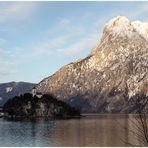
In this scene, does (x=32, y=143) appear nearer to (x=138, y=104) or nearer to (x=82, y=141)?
(x=82, y=141)

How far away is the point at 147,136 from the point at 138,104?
102 centimetres

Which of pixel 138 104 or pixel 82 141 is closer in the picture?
pixel 138 104

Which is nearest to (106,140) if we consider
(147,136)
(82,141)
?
(82,141)

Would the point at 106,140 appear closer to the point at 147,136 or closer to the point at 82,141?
the point at 82,141

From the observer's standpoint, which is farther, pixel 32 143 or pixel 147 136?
pixel 32 143

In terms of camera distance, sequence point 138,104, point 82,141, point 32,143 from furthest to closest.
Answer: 1. point 82,141
2. point 32,143
3. point 138,104

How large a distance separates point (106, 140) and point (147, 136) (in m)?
102

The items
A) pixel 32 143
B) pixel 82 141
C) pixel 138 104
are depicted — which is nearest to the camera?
pixel 138 104

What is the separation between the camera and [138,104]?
11.7 metres

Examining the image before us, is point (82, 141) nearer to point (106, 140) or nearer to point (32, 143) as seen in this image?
point (106, 140)

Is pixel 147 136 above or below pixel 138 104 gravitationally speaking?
below

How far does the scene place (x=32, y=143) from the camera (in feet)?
332

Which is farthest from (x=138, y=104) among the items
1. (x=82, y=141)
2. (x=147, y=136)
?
(x=82, y=141)

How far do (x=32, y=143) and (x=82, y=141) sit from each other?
15.4 meters
